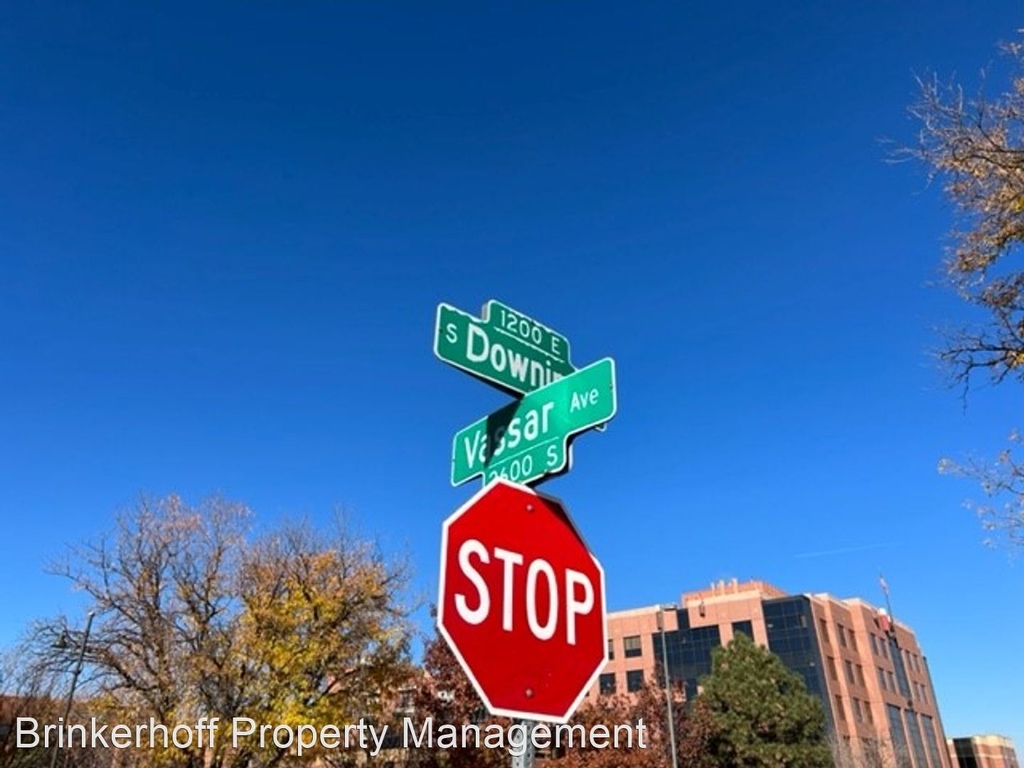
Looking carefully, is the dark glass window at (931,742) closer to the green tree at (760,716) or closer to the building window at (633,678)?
the building window at (633,678)

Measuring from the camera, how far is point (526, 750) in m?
2.89

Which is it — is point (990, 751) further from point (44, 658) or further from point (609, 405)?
point (609, 405)

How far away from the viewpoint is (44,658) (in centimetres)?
2189

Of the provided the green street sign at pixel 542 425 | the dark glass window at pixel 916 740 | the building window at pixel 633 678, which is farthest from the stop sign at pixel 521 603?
the dark glass window at pixel 916 740

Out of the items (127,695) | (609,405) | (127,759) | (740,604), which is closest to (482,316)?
(609,405)

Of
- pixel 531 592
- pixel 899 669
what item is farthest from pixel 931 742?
pixel 531 592

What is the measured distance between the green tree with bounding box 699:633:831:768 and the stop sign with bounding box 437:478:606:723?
35763 mm

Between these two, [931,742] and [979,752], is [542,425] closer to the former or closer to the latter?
[931,742]

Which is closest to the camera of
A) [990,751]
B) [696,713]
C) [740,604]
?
[696,713]

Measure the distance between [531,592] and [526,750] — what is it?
575 millimetres

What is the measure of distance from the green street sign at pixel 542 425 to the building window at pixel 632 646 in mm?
71660

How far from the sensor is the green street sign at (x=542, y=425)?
3.63 metres

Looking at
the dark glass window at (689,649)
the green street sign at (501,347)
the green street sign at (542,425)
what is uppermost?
the dark glass window at (689,649)

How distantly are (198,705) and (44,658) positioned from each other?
535 cm
